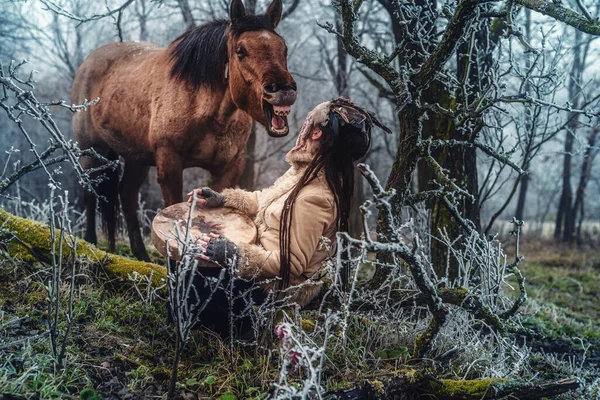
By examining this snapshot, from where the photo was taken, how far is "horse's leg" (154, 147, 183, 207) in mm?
4270

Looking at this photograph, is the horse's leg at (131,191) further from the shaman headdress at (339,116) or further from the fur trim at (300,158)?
the shaman headdress at (339,116)

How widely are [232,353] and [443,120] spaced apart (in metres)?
3.12

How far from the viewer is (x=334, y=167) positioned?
2910mm

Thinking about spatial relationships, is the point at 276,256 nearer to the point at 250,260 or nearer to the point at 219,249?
the point at 250,260

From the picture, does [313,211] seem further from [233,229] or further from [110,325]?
[110,325]

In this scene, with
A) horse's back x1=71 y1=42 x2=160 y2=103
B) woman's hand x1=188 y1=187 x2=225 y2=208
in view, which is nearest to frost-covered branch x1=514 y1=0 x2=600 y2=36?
woman's hand x1=188 y1=187 x2=225 y2=208

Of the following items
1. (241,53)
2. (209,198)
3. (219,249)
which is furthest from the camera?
(241,53)

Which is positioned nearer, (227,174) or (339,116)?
(339,116)

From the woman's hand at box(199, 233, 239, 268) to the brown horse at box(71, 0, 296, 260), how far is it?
37.6 inches

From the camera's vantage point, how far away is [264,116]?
353 centimetres

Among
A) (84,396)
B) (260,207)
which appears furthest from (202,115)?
(84,396)

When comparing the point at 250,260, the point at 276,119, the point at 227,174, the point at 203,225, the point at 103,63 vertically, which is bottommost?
the point at 250,260

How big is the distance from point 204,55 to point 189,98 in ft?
1.25

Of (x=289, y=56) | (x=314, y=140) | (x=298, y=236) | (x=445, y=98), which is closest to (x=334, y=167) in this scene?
(x=314, y=140)
